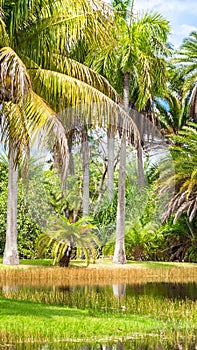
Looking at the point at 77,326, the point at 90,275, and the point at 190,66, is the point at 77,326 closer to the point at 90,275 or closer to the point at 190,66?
the point at 90,275

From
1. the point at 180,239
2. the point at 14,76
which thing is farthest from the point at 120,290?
the point at 180,239

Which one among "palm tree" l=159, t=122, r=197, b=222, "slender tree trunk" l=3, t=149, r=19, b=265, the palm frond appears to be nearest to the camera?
the palm frond

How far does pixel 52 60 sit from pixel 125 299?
552cm

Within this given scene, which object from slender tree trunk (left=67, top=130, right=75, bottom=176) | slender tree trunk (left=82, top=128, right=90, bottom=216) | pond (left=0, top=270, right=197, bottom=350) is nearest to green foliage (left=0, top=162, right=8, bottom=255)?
slender tree trunk (left=67, top=130, right=75, bottom=176)

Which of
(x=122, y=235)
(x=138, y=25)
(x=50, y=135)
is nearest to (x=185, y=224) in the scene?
(x=122, y=235)

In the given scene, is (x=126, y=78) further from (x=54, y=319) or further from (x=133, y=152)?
(x=54, y=319)

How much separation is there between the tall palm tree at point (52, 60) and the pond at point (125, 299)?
3.25 m

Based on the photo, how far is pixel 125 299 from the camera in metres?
14.9

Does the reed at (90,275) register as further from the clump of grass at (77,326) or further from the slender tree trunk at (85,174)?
the clump of grass at (77,326)

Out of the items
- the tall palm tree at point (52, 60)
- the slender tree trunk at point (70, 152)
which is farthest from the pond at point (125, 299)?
the slender tree trunk at point (70, 152)

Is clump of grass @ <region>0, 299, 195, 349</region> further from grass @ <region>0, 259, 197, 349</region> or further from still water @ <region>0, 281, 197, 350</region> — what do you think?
still water @ <region>0, 281, 197, 350</region>

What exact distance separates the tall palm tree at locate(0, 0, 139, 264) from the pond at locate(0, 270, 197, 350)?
10.7 ft

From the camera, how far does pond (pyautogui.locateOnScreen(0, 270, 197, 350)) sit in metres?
9.82

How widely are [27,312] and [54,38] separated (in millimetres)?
6676
